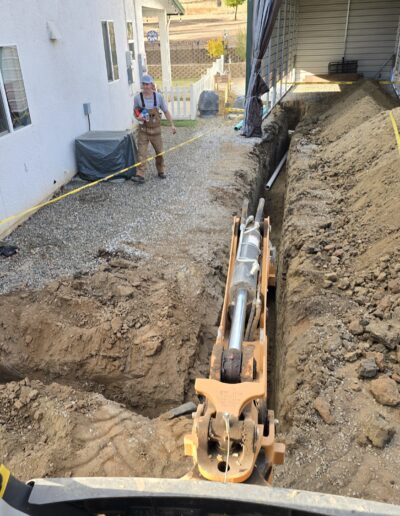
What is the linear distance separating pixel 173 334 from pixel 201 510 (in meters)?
3.21

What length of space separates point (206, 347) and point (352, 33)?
15.6m

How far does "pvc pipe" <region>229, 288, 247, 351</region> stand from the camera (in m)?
3.04

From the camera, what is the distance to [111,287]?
5.16 meters

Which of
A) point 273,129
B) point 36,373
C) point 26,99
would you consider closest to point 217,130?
point 273,129

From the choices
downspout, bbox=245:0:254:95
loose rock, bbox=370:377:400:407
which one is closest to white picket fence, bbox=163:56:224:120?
downspout, bbox=245:0:254:95

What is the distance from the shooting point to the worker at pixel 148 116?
317 inches

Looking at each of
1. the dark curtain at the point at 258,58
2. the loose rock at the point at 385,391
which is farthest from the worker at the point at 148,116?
the loose rock at the point at 385,391

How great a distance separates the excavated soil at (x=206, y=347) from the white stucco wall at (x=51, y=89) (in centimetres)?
217

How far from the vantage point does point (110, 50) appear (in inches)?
415

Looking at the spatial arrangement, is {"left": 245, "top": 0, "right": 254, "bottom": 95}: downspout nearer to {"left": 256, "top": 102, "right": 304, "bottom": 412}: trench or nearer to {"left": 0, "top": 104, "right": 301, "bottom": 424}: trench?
{"left": 256, "top": 102, "right": 304, "bottom": 412}: trench

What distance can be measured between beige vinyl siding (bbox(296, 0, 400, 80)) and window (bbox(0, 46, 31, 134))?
13.4 meters

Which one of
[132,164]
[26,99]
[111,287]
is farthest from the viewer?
[132,164]

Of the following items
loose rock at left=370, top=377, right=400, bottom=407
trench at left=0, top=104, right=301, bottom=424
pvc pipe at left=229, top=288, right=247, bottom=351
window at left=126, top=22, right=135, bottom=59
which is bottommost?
trench at left=0, top=104, right=301, bottom=424

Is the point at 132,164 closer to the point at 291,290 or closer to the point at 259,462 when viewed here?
the point at 291,290
